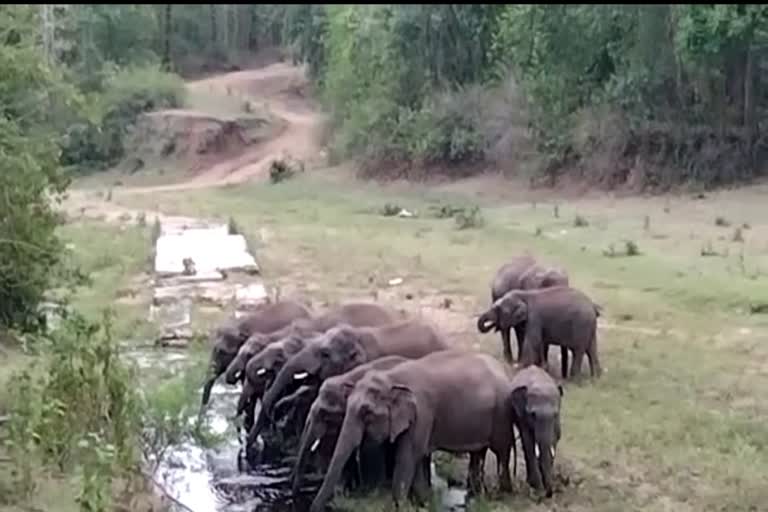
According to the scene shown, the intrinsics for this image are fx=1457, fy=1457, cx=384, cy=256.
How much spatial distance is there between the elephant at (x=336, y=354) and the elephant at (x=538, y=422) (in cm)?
115

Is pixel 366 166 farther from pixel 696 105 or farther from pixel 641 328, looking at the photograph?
pixel 641 328

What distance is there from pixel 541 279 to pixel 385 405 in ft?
16.7

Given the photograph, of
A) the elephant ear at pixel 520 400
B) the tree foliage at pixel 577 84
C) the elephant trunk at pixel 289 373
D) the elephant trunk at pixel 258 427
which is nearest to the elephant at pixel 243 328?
the elephant trunk at pixel 258 427

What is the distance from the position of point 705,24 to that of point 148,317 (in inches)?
576

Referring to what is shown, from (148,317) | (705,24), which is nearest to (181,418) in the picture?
(148,317)

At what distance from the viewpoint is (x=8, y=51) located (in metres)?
9.95

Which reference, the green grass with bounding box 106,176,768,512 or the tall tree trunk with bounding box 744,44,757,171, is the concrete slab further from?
the tall tree trunk with bounding box 744,44,757,171

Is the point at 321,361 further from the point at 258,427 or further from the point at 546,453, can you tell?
the point at 546,453

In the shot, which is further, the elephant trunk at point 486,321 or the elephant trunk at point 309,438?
the elephant trunk at point 486,321

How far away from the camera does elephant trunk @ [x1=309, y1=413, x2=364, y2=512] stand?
7375 mm

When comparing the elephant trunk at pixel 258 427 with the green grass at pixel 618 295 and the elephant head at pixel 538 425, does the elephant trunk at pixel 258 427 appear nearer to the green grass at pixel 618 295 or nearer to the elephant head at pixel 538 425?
the green grass at pixel 618 295

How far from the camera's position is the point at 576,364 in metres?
11.0

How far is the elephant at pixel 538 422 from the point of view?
796cm

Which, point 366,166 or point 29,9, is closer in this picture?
point 29,9
